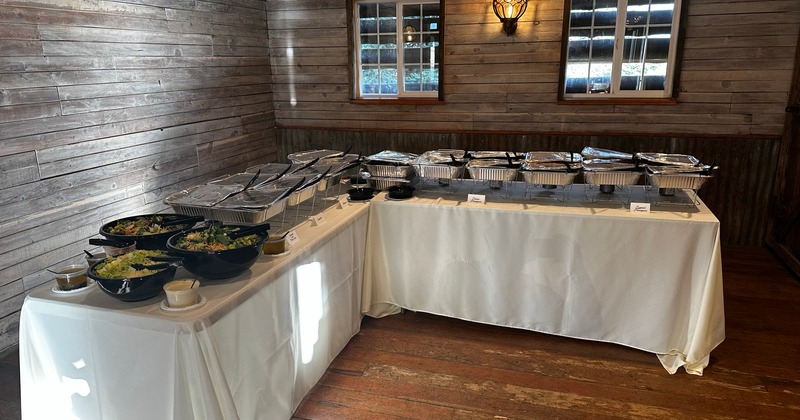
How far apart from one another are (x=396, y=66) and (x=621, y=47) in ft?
6.33

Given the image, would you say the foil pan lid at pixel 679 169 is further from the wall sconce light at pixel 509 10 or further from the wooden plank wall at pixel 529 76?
the wall sconce light at pixel 509 10

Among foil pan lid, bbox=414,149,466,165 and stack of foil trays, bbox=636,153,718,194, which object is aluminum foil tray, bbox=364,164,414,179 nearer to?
foil pan lid, bbox=414,149,466,165

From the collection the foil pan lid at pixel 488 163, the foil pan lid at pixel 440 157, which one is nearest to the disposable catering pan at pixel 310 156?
the foil pan lid at pixel 440 157

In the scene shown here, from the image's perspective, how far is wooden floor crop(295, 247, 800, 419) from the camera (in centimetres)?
227

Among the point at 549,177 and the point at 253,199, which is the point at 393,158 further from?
the point at 253,199

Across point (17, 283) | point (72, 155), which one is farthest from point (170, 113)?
point (17, 283)

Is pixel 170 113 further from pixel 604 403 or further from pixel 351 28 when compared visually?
pixel 604 403

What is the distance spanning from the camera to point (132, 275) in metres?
1.65

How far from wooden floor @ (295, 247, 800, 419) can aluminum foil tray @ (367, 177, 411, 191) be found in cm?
80

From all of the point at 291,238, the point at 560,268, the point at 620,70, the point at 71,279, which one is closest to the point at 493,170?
the point at 560,268

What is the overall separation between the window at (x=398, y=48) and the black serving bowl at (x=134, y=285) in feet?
11.1

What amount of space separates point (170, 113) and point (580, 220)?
2.89 meters

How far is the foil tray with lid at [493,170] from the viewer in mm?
2797

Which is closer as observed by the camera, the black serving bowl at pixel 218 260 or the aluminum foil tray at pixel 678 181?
the black serving bowl at pixel 218 260
